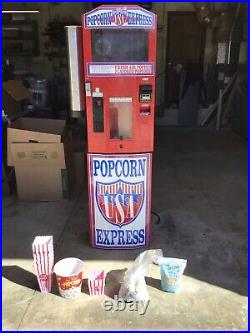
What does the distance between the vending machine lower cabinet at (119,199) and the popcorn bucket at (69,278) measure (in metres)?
0.41

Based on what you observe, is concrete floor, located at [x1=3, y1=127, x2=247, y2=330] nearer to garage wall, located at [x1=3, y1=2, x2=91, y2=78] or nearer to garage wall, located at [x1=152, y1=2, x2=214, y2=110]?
garage wall, located at [x1=152, y1=2, x2=214, y2=110]

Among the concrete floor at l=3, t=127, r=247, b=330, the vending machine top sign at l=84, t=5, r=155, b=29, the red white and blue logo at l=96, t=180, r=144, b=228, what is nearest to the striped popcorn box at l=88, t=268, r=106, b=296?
the concrete floor at l=3, t=127, r=247, b=330

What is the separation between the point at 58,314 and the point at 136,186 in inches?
39.6

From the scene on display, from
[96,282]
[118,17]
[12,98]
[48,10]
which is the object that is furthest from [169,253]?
[48,10]

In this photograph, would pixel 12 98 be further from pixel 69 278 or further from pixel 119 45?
pixel 69 278

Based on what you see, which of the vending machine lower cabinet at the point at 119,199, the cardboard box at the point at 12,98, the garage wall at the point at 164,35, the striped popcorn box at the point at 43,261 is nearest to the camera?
the striped popcorn box at the point at 43,261

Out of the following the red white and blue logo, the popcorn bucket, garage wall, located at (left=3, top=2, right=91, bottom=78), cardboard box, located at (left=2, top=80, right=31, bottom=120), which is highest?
garage wall, located at (left=3, top=2, right=91, bottom=78)

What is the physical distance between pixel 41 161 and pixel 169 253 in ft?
5.16

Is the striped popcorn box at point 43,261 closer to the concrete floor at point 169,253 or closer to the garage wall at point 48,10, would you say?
the concrete floor at point 169,253

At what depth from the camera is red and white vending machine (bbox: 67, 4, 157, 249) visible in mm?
2248

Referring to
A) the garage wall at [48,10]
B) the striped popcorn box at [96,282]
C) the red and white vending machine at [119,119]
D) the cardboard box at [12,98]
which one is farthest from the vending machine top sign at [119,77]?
the garage wall at [48,10]

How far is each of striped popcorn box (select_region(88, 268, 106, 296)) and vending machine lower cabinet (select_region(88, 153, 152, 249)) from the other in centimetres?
47

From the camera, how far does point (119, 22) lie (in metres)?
2.21

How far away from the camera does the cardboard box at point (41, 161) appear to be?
3.41m
